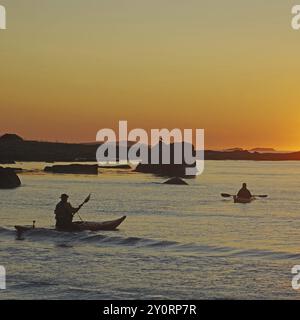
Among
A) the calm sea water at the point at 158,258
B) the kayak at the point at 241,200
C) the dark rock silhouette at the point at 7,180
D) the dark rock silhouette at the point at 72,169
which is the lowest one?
the calm sea water at the point at 158,258

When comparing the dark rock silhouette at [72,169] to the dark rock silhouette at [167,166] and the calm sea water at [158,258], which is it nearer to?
the dark rock silhouette at [167,166]

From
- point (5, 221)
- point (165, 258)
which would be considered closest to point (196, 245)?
point (165, 258)

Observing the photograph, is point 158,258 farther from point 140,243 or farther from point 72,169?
point 72,169

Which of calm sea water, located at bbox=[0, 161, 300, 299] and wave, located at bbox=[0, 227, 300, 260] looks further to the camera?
wave, located at bbox=[0, 227, 300, 260]

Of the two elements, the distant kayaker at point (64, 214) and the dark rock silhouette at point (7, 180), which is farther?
the dark rock silhouette at point (7, 180)

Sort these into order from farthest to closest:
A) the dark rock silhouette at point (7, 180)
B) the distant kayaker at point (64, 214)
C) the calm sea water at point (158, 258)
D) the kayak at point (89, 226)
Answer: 1. the dark rock silhouette at point (7, 180)
2. the kayak at point (89, 226)
3. the distant kayaker at point (64, 214)
4. the calm sea water at point (158, 258)

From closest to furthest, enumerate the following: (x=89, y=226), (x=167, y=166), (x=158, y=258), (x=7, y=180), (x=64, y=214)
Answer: (x=158, y=258) < (x=64, y=214) < (x=89, y=226) < (x=7, y=180) < (x=167, y=166)

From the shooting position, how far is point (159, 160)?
5413 inches

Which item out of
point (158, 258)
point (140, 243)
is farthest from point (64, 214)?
point (158, 258)

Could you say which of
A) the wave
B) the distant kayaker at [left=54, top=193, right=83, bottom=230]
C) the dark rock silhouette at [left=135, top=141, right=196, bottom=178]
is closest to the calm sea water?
the wave

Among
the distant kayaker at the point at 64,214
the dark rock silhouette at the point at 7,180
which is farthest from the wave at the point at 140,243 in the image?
the dark rock silhouette at the point at 7,180

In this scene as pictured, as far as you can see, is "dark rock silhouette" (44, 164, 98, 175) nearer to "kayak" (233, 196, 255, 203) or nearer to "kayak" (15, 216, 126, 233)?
"kayak" (233, 196, 255, 203)
